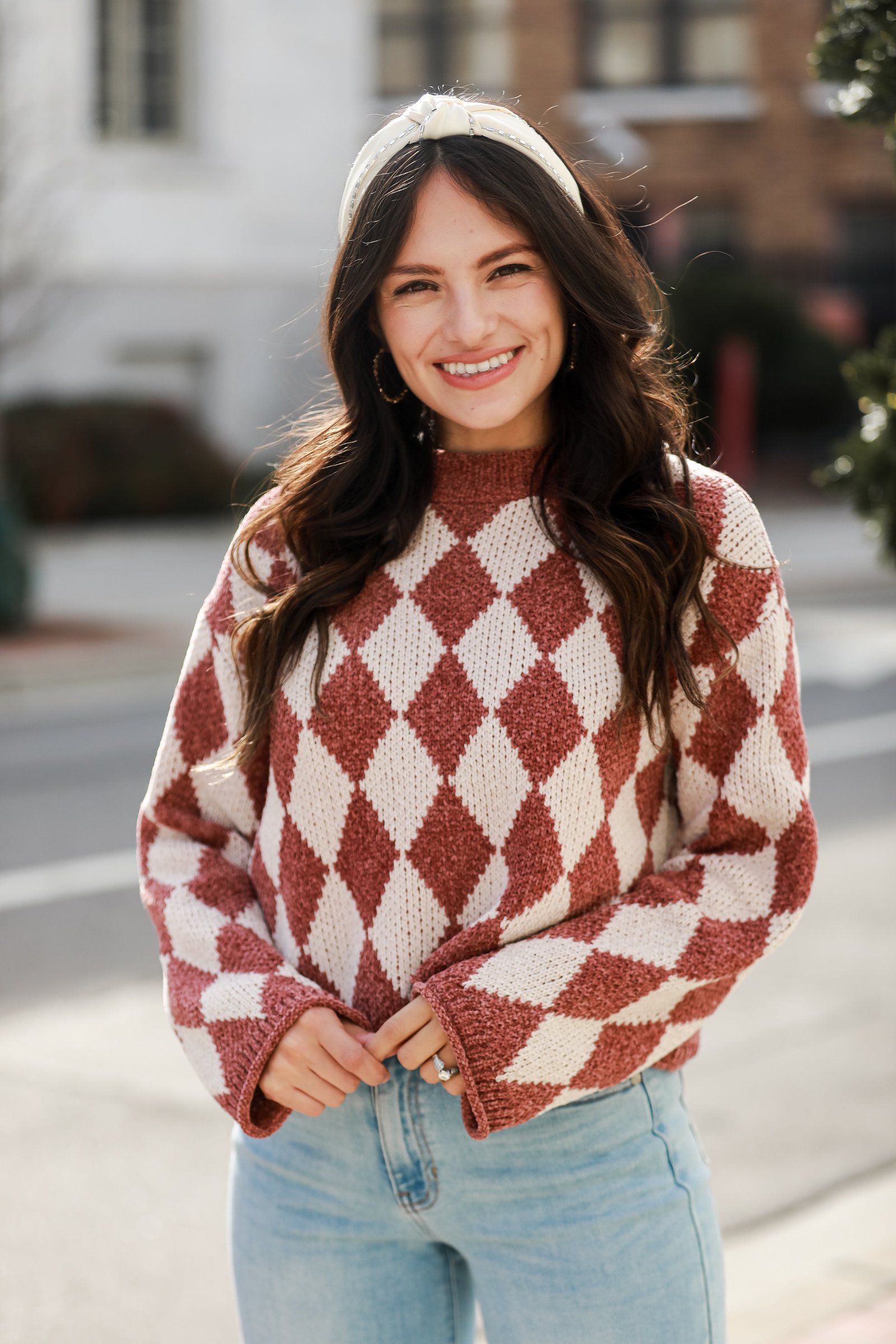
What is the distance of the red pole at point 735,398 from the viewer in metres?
21.4

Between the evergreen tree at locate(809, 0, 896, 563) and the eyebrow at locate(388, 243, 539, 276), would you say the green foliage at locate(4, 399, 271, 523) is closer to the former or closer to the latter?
the evergreen tree at locate(809, 0, 896, 563)

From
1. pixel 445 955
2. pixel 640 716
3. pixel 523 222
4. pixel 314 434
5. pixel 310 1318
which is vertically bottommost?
pixel 310 1318

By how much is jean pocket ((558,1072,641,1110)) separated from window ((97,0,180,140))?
19.4 m

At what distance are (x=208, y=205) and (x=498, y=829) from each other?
19.3 metres

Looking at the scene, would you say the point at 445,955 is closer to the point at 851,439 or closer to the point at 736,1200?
the point at 851,439

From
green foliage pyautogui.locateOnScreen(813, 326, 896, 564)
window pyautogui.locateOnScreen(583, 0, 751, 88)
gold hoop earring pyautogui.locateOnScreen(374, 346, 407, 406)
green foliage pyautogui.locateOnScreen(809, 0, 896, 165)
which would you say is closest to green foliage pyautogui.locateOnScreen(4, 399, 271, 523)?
window pyautogui.locateOnScreen(583, 0, 751, 88)

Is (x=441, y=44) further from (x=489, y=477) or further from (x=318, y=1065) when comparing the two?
(x=318, y=1065)

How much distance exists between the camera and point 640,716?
183 cm

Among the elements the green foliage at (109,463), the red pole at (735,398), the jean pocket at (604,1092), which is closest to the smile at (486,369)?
the jean pocket at (604,1092)

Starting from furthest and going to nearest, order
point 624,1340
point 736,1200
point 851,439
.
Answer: point 736,1200, point 851,439, point 624,1340

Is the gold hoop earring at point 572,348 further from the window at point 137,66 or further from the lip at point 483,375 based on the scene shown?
the window at point 137,66

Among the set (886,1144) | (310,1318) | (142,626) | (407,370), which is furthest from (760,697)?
(142,626)

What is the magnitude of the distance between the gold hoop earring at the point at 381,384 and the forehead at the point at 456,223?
0.78ft

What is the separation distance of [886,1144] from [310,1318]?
2.73m
